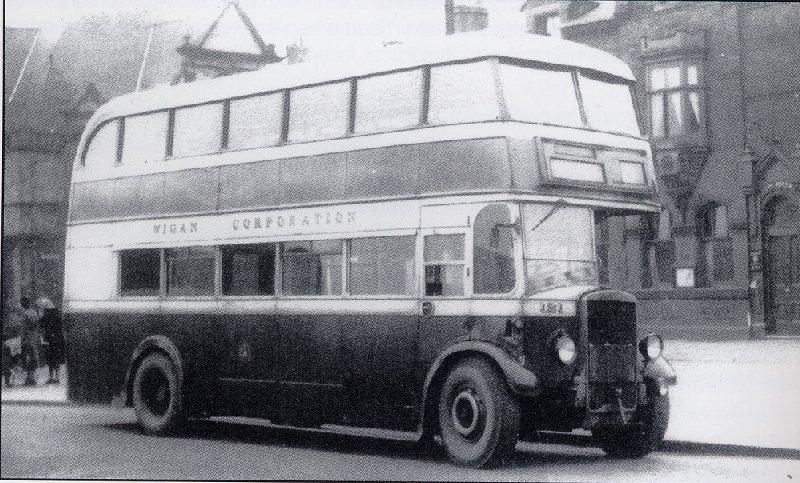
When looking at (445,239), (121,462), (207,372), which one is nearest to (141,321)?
(207,372)

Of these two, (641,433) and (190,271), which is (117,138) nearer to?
(190,271)

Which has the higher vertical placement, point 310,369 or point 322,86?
point 322,86

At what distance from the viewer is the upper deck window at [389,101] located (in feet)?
32.9

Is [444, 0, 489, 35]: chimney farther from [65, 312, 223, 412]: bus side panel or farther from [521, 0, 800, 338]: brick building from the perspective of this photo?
[65, 312, 223, 412]: bus side panel

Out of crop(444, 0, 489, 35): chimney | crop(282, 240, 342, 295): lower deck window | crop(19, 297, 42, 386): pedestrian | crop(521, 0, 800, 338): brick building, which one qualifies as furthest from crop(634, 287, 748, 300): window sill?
crop(19, 297, 42, 386): pedestrian

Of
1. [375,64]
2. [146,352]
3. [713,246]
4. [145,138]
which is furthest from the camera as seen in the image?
[713,246]

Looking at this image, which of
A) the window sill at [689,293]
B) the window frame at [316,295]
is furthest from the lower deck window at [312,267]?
the window sill at [689,293]

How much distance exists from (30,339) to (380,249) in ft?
12.2

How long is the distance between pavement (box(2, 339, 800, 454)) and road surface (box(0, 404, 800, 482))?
18 centimetres

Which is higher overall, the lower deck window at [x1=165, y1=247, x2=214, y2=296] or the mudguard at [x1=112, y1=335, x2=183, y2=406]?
the lower deck window at [x1=165, y1=247, x2=214, y2=296]

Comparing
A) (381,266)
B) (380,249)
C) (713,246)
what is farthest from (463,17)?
(713,246)

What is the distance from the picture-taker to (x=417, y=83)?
10.0 m

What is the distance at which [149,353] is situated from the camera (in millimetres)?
11859

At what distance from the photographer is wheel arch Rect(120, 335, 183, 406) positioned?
454 inches
